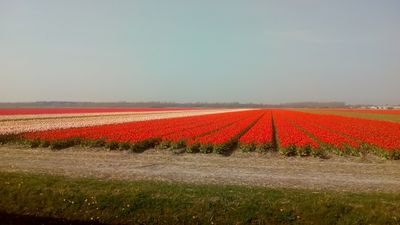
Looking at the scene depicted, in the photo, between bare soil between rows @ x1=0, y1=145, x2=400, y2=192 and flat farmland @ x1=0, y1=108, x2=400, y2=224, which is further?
bare soil between rows @ x1=0, y1=145, x2=400, y2=192

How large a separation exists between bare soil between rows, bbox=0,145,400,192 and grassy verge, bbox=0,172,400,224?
2036mm

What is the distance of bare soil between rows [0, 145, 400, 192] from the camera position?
602 inches

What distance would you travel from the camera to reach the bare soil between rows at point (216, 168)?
50.1 feet

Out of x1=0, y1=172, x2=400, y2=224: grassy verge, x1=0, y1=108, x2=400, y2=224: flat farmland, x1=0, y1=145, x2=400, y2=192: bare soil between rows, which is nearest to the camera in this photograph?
x1=0, y1=172, x2=400, y2=224: grassy verge

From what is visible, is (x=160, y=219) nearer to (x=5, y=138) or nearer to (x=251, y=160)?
(x=251, y=160)

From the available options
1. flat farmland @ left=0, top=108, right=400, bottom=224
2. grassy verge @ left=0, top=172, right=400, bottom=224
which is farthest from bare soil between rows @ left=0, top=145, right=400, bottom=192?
grassy verge @ left=0, top=172, right=400, bottom=224

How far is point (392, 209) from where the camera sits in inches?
438

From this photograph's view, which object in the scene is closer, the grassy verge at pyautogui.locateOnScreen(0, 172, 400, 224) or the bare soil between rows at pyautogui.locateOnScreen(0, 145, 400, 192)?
the grassy verge at pyautogui.locateOnScreen(0, 172, 400, 224)

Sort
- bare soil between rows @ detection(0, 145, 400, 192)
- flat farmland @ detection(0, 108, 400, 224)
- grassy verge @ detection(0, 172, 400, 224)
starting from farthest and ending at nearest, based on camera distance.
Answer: bare soil between rows @ detection(0, 145, 400, 192) < flat farmland @ detection(0, 108, 400, 224) < grassy verge @ detection(0, 172, 400, 224)

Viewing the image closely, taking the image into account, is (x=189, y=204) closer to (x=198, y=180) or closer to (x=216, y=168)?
(x=198, y=180)

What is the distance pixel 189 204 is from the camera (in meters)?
11.5

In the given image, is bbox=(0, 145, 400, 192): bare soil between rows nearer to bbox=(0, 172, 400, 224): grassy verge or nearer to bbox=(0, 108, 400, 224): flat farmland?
bbox=(0, 108, 400, 224): flat farmland

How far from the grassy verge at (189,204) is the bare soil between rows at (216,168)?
2.04 metres

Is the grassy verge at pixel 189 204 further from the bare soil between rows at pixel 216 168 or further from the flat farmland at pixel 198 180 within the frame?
the bare soil between rows at pixel 216 168
